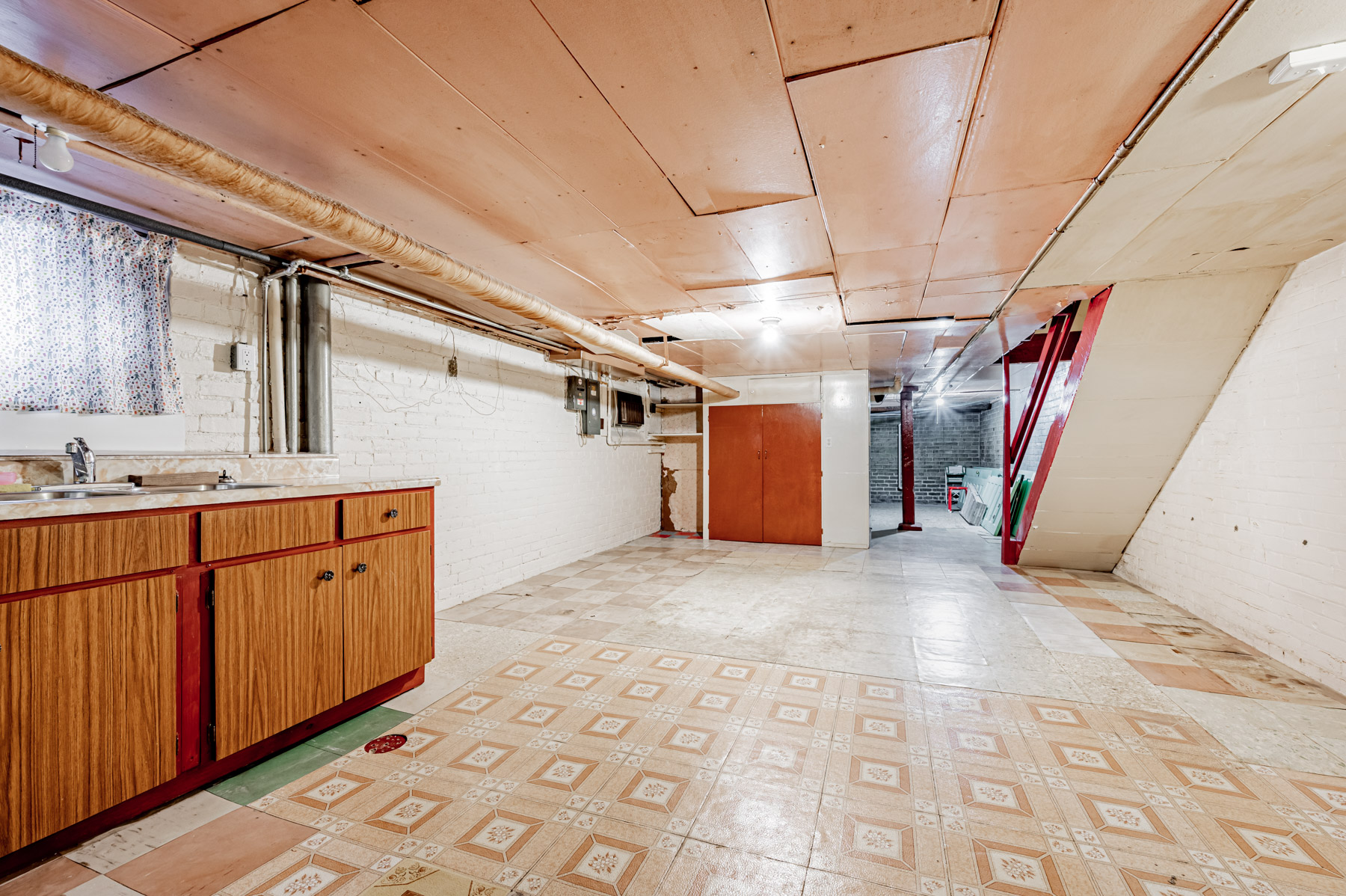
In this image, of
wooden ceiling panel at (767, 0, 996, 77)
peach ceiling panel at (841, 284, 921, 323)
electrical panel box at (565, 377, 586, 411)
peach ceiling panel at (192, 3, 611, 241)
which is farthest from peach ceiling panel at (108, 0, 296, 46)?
electrical panel box at (565, 377, 586, 411)

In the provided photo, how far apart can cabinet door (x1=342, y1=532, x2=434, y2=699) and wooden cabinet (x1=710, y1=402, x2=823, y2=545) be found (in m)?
5.23

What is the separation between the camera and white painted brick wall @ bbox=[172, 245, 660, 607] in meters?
2.68

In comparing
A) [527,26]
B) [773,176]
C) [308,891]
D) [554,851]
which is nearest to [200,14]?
[527,26]

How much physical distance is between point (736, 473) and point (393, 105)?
6.21m

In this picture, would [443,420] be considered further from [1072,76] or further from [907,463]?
[907,463]

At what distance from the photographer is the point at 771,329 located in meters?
4.57

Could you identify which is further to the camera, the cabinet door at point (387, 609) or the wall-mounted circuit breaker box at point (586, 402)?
the wall-mounted circuit breaker box at point (586, 402)

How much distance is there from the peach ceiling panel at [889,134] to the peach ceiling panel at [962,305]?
133cm

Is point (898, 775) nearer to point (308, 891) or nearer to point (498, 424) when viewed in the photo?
point (308, 891)

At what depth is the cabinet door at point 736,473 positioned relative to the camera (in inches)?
288

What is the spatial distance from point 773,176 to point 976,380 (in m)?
7.36

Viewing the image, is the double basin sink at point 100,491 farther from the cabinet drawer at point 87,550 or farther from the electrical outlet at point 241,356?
the electrical outlet at point 241,356

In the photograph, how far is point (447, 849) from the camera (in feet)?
5.11

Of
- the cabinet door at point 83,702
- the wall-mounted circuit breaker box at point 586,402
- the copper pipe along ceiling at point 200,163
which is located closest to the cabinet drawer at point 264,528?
the cabinet door at point 83,702
